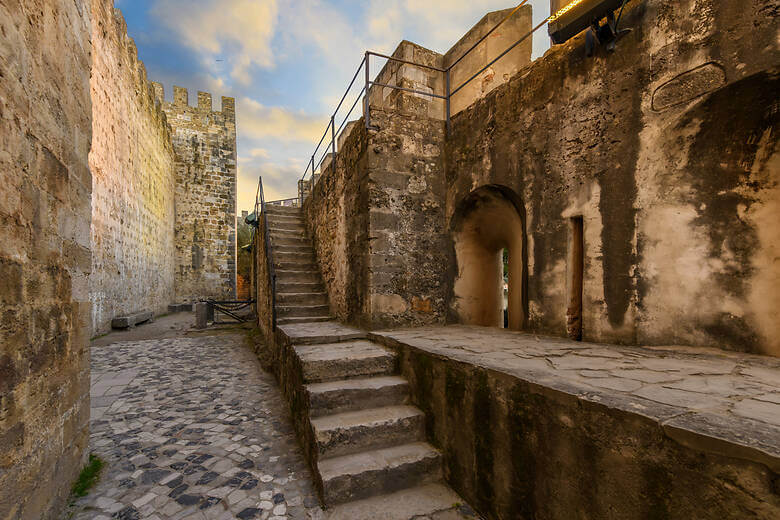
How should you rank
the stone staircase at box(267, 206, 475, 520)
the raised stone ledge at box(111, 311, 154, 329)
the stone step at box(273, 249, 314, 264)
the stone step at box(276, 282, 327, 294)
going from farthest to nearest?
the raised stone ledge at box(111, 311, 154, 329), the stone step at box(273, 249, 314, 264), the stone step at box(276, 282, 327, 294), the stone staircase at box(267, 206, 475, 520)

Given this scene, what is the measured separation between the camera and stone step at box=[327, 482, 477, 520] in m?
2.26

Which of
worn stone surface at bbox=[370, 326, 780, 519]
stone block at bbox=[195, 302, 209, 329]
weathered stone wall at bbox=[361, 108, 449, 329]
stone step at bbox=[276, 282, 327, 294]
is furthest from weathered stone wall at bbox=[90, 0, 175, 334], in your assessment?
worn stone surface at bbox=[370, 326, 780, 519]

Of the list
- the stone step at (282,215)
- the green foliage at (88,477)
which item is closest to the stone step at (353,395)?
the green foliage at (88,477)

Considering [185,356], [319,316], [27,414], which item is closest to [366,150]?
[319,316]

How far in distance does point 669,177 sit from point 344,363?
131 inches

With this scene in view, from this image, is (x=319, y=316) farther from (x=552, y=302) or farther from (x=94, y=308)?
(x=94, y=308)

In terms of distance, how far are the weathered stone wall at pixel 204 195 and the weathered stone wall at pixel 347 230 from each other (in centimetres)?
1137

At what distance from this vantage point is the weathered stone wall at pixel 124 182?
8.33 m

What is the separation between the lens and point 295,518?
7.38 feet

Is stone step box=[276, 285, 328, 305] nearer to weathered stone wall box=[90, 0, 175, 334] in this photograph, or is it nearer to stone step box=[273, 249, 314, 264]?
stone step box=[273, 249, 314, 264]

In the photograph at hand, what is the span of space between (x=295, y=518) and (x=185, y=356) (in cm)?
552

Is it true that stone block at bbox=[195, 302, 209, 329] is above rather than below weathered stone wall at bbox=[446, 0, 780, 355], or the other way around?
below

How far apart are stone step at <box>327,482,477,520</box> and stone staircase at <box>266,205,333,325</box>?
11.9 ft

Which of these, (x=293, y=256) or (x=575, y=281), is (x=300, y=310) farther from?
(x=575, y=281)
